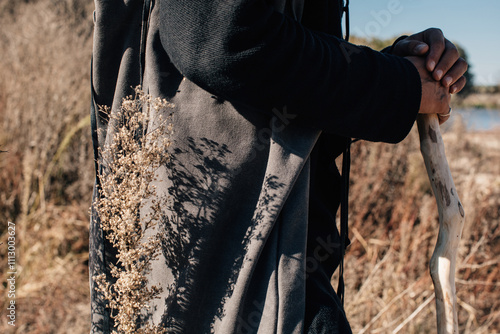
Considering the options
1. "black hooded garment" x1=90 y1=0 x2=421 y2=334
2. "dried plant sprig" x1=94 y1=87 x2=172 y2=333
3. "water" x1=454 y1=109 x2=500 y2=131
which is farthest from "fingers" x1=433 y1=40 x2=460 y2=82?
"water" x1=454 y1=109 x2=500 y2=131

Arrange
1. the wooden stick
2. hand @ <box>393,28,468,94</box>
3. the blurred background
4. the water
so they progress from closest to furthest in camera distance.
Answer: hand @ <box>393,28,468,94</box> → the wooden stick → the blurred background → the water

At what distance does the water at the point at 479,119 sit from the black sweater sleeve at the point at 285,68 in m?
3.76

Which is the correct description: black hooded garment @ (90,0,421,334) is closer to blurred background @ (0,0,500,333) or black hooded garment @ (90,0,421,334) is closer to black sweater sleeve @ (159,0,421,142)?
black sweater sleeve @ (159,0,421,142)

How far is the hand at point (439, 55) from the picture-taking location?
0.91m

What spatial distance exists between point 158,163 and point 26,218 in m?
2.32

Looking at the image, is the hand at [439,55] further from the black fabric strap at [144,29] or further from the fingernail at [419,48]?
the black fabric strap at [144,29]

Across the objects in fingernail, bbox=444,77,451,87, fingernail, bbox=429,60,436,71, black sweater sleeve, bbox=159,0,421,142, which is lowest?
black sweater sleeve, bbox=159,0,421,142

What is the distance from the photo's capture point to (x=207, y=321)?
894 mm

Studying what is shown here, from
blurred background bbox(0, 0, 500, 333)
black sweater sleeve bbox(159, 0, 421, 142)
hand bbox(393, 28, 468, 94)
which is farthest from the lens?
blurred background bbox(0, 0, 500, 333)

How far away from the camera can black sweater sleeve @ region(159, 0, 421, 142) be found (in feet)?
2.28

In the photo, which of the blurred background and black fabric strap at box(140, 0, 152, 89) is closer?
black fabric strap at box(140, 0, 152, 89)

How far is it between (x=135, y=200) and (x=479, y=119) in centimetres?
449

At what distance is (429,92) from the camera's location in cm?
90

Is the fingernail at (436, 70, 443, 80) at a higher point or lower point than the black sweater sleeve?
higher
